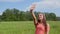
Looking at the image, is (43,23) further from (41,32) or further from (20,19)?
(20,19)

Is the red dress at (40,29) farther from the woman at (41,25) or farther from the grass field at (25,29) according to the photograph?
the grass field at (25,29)

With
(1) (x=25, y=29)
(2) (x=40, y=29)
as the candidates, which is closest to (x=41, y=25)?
(2) (x=40, y=29)

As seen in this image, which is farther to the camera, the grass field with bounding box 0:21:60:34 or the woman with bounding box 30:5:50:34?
the grass field with bounding box 0:21:60:34

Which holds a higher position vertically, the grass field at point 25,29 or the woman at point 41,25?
the woman at point 41,25

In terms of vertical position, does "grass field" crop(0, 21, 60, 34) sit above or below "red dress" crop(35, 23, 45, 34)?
below

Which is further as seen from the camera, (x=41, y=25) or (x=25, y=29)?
(x=25, y=29)

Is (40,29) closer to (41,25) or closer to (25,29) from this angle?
(41,25)

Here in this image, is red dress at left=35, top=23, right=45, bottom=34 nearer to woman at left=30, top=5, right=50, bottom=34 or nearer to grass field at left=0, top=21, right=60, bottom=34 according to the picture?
woman at left=30, top=5, right=50, bottom=34

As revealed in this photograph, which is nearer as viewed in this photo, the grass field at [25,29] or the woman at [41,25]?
the woman at [41,25]

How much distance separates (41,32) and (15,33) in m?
6.09

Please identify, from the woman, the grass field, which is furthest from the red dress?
the grass field

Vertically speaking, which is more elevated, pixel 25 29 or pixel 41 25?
pixel 41 25

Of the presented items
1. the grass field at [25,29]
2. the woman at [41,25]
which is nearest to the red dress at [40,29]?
the woman at [41,25]

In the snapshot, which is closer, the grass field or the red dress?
the red dress
